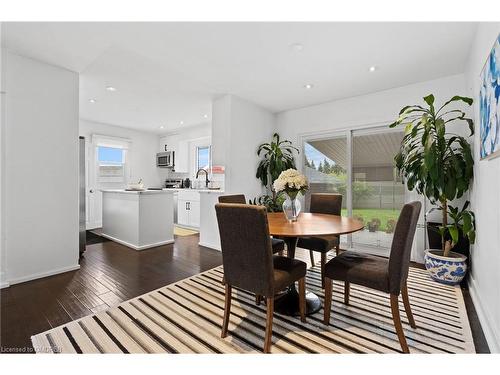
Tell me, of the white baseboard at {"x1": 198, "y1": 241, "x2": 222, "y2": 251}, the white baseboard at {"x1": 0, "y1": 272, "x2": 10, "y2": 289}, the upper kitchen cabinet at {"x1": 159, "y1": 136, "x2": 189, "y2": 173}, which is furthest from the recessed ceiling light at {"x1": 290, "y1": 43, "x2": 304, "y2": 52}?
the upper kitchen cabinet at {"x1": 159, "y1": 136, "x2": 189, "y2": 173}

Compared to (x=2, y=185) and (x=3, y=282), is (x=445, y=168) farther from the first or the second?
(x=3, y=282)

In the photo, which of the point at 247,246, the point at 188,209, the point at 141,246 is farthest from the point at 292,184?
the point at 188,209

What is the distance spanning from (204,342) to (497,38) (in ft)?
8.94

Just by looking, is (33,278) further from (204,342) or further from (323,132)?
(323,132)

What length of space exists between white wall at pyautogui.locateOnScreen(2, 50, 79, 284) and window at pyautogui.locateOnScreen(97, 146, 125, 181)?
3214 millimetres

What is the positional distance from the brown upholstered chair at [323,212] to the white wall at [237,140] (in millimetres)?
1383

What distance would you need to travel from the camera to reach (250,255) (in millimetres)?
1551

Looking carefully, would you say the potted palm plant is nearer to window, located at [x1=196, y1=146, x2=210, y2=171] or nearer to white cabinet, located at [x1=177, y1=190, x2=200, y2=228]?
white cabinet, located at [x1=177, y1=190, x2=200, y2=228]

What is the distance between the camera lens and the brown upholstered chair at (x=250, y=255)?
1.49 meters

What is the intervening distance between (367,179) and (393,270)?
259 centimetres

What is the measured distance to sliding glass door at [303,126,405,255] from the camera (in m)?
3.72
